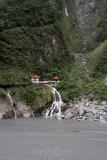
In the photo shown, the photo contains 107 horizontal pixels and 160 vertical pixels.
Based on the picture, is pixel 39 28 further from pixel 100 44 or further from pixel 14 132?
pixel 14 132

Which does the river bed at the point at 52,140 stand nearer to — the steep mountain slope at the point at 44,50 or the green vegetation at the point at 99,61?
the steep mountain slope at the point at 44,50

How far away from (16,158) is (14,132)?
13.5 metres

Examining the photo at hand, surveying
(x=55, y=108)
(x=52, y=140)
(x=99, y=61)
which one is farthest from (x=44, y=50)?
(x=52, y=140)

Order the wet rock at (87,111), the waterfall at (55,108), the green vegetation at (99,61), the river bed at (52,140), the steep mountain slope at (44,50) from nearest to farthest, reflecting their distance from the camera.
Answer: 1. the river bed at (52,140)
2. the wet rock at (87,111)
3. the waterfall at (55,108)
4. the steep mountain slope at (44,50)
5. the green vegetation at (99,61)

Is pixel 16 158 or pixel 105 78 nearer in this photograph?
pixel 16 158

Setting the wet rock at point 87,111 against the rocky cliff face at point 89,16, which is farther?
the rocky cliff face at point 89,16

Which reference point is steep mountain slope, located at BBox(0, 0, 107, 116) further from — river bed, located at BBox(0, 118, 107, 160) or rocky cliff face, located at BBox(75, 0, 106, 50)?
river bed, located at BBox(0, 118, 107, 160)

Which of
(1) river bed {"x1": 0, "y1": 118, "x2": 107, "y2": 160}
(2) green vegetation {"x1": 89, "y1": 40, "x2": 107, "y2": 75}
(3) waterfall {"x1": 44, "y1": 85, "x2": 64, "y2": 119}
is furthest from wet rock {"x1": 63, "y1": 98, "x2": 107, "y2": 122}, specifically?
(2) green vegetation {"x1": 89, "y1": 40, "x2": 107, "y2": 75}

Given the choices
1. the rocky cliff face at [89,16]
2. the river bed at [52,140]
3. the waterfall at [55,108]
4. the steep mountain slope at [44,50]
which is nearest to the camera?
the river bed at [52,140]

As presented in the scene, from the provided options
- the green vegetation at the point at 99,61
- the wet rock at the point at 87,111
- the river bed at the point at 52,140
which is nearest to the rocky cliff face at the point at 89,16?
the green vegetation at the point at 99,61

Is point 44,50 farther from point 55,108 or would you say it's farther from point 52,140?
point 52,140

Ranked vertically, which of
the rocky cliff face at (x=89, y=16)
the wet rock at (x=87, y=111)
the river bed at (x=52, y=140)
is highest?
the rocky cliff face at (x=89, y=16)

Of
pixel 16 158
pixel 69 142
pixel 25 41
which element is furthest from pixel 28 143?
pixel 25 41

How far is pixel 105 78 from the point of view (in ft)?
294
